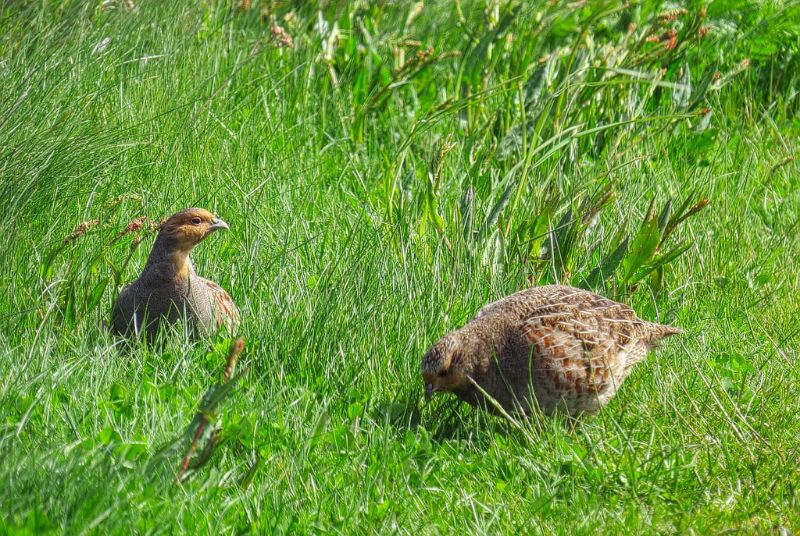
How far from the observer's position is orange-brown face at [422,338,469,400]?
422 cm

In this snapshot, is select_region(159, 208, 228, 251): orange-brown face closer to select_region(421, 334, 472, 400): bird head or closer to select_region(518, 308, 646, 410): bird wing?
select_region(421, 334, 472, 400): bird head

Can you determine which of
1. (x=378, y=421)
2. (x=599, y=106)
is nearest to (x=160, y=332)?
(x=378, y=421)

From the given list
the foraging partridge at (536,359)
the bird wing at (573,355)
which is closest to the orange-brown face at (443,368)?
the foraging partridge at (536,359)

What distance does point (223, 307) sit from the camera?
495 centimetres

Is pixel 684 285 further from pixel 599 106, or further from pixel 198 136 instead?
pixel 198 136

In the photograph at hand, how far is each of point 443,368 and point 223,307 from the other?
123cm

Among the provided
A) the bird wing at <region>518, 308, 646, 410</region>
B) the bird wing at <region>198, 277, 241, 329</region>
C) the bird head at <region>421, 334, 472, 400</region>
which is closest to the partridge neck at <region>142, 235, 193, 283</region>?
the bird wing at <region>198, 277, 241, 329</region>

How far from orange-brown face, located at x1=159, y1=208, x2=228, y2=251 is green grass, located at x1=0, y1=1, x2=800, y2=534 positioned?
28 cm

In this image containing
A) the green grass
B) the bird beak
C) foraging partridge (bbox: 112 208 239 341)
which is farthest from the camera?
the bird beak

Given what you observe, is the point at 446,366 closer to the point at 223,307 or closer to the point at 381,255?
the point at 381,255

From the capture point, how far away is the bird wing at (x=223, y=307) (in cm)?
487

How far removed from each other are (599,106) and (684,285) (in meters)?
1.87

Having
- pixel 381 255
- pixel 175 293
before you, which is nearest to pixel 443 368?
pixel 381 255

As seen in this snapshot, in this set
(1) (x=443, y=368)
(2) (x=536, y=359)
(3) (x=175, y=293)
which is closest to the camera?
(1) (x=443, y=368)
